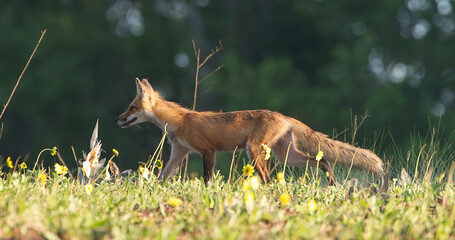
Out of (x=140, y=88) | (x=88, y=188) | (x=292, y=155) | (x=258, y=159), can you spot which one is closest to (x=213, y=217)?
(x=88, y=188)

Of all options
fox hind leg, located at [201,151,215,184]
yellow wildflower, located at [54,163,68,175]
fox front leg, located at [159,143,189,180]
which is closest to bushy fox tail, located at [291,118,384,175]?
fox hind leg, located at [201,151,215,184]

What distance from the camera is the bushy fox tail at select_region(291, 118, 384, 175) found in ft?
21.4

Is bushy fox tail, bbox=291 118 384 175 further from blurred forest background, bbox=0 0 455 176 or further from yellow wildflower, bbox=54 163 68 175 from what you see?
blurred forest background, bbox=0 0 455 176

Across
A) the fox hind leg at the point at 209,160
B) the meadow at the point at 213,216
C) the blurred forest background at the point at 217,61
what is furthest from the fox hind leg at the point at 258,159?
the blurred forest background at the point at 217,61

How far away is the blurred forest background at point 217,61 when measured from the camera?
60.1ft

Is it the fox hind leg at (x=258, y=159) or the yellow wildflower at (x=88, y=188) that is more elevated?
the yellow wildflower at (x=88, y=188)

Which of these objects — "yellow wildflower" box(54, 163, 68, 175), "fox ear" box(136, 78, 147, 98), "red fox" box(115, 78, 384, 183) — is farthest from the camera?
"fox ear" box(136, 78, 147, 98)

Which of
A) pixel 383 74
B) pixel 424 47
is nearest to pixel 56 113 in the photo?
pixel 383 74

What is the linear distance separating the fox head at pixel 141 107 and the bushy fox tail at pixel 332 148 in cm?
153

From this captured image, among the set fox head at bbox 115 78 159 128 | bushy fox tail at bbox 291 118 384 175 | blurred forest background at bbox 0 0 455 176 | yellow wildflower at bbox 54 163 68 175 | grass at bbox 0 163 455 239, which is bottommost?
→ blurred forest background at bbox 0 0 455 176

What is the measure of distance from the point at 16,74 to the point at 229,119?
48.4 ft

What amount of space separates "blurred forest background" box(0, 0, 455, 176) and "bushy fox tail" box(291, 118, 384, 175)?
1050cm

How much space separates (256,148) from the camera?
6.64 m

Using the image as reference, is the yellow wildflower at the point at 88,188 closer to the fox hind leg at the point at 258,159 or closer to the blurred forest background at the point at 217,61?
the fox hind leg at the point at 258,159
